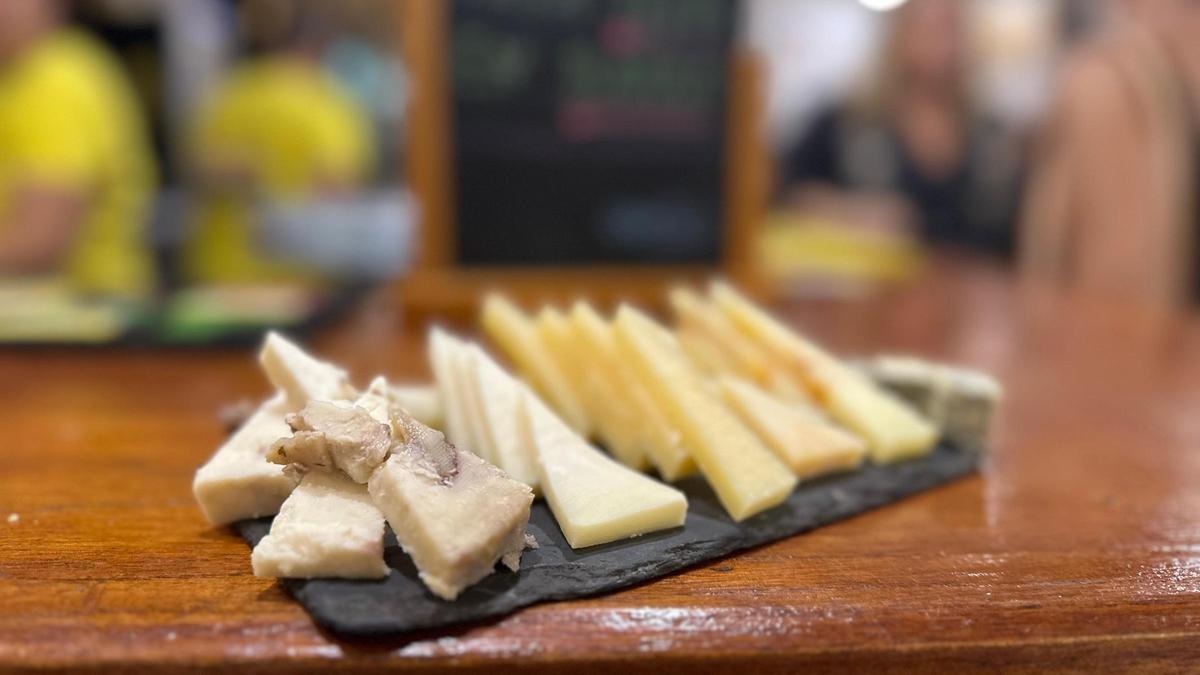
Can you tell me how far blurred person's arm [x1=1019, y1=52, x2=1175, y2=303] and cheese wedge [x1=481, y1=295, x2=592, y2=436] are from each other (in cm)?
276

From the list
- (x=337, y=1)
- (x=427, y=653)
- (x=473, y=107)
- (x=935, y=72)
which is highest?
(x=337, y=1)

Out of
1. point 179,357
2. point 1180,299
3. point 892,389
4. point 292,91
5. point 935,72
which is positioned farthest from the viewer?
point 935,72

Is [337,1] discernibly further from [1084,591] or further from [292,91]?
[1084,591]

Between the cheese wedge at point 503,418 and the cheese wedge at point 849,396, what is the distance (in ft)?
1.50

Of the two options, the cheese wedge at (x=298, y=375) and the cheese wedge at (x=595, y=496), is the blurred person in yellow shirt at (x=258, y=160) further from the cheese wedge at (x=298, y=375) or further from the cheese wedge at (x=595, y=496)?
the cheese wedge at (x=595, y=496)

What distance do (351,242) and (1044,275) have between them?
364cm

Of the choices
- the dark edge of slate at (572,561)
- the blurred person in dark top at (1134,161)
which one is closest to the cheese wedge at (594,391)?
the dark edge of slate at (572,561)

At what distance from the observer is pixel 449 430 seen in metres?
1.15

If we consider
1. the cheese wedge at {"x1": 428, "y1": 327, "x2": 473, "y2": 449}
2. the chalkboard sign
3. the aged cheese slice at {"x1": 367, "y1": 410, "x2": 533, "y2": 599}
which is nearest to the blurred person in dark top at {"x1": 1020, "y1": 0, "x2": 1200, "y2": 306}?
the chalkboard sign

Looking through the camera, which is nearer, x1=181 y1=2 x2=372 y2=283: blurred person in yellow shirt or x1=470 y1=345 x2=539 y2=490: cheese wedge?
x1=470 y1=345 x2=539 y2=490: cheese wedge

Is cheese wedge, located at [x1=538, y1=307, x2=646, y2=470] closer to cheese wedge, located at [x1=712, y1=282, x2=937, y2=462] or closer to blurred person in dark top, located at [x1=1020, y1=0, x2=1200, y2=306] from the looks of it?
cheese wedge, located at [x1=712, y1=282, x2=937, y2=462]

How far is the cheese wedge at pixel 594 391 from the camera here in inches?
44.3

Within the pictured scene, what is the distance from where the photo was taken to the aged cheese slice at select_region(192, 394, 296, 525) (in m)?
0.90

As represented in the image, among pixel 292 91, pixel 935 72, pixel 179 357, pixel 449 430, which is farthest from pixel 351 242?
pixel 449 430
